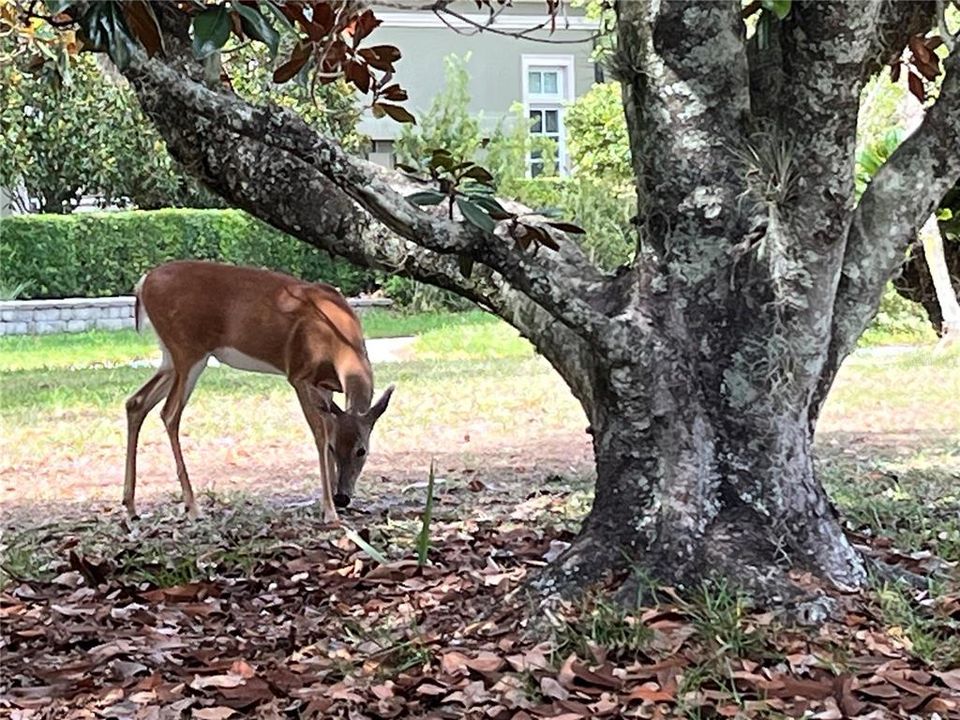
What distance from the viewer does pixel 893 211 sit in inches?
134

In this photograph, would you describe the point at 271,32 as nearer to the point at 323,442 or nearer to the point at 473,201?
the point at 473,201

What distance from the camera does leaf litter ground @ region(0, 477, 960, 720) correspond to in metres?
2.79

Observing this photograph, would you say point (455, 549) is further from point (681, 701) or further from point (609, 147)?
point (609, 147)

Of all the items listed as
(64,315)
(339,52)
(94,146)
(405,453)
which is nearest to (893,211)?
(339,52)

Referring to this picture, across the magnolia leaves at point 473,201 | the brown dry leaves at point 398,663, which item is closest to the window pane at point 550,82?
the brown dry leaves at point 398,663

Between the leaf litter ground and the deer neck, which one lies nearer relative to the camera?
the leaf litter ground

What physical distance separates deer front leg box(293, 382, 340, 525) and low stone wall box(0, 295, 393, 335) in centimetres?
912

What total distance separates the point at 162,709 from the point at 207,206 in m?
15.3

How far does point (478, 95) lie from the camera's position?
752 inches

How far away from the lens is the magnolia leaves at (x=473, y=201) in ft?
9.79

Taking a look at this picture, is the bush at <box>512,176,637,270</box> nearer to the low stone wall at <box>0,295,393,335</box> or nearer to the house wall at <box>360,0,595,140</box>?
the low stone wall at <box>0,295,393,335</box>

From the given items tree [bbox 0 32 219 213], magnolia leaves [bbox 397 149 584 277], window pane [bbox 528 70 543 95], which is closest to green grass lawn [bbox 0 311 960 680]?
magnolia leaves [bbox 397 149 584 277]

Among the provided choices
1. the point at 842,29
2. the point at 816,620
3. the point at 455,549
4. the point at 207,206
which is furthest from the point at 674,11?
the point at 207,206

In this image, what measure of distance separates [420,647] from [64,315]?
497 inches
